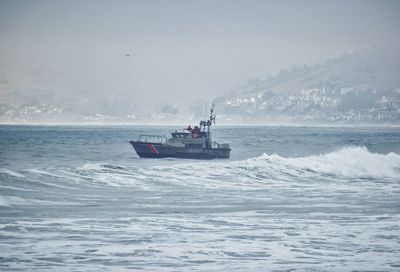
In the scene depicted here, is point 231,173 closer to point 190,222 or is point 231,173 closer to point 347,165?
point 347,165

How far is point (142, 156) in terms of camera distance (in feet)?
298

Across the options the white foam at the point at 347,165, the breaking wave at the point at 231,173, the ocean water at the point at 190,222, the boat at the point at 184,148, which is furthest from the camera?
the boat at the point at 184,148

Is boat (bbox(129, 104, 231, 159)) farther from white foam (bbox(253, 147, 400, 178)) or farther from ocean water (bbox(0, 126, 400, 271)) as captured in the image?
ocean water (bbox(0, 126, 400, 271))

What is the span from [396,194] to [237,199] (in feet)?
33.8

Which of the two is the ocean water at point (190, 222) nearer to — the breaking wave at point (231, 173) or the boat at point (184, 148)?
the breaking wave at point (231, 173)

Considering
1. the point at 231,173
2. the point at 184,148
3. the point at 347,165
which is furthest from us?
the point at 184,148

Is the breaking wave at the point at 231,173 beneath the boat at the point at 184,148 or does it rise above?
beneath

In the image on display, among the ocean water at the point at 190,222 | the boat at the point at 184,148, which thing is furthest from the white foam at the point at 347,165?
the boat at the point at 184,148

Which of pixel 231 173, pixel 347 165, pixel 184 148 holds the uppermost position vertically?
pixel 184 148

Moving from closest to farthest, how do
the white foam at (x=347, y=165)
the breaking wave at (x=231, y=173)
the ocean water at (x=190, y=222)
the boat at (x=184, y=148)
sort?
the ocean water at (x=190, y=222) < the breaking wave at (x=231, y=173) < the white foam at (x=347, y=165) < the boat at (x=184, y=148)

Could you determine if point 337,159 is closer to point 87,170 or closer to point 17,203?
point 87,170

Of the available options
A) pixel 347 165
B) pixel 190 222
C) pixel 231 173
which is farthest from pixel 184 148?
pixel 190 222

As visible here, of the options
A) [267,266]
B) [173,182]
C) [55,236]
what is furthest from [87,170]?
[267,266]

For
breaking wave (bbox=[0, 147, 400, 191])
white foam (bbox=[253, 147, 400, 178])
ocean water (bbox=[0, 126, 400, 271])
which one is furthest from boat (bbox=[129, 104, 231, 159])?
ocean water (bbox=[0, 126, 400, 271])
